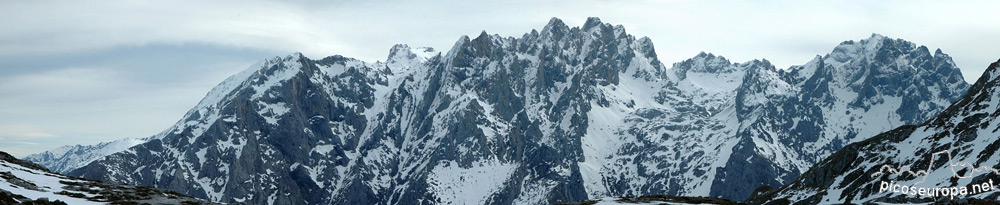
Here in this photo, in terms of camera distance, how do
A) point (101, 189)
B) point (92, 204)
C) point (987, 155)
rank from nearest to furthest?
1. point (92, 204)
2. point (101, 189)
3. point (987, 155)

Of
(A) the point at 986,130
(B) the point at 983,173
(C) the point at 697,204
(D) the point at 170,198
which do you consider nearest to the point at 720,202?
(C) the point at 697,204

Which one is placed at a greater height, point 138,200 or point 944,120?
point 944,120

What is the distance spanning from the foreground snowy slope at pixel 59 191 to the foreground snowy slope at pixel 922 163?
75.9m

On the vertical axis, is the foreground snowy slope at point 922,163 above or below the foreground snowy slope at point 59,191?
above

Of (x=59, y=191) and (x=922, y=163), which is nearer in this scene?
(x=59, y=191)

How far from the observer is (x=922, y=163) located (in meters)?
145

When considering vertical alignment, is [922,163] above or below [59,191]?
above

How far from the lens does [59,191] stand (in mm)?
98625

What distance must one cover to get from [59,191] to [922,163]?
111 m

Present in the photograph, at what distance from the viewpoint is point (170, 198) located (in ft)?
354

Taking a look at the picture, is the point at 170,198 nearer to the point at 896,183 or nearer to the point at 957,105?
the point at 896,183

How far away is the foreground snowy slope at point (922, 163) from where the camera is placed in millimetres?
116812

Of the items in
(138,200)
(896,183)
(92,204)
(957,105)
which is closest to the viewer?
(92,204)

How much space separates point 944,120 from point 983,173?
157 feet
